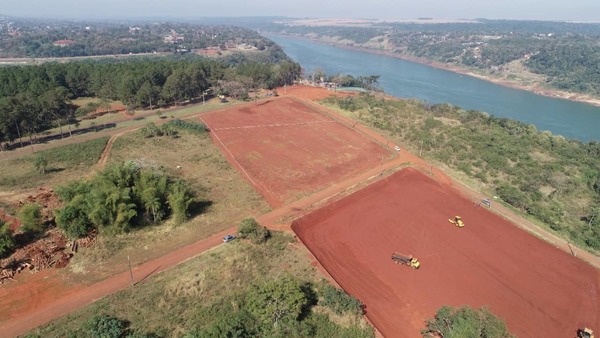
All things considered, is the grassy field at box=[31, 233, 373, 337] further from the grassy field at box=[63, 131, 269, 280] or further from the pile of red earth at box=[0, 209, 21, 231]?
the pile of red earth at box=[0, 209, 21, 231]

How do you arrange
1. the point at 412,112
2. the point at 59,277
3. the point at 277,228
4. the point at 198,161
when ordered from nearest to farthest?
the point at 59,277 → the point at 277,228 → the point at 198,161 → the point at 412,112

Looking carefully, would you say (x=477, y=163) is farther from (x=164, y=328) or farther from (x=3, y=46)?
(x=3, y=46)

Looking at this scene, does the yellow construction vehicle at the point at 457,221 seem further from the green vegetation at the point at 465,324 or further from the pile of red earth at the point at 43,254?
the pile of red earth at the point at 43,254

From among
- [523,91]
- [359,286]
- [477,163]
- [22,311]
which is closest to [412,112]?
[477,163]

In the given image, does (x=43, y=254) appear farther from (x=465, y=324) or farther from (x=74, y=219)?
(x=465, y=324)

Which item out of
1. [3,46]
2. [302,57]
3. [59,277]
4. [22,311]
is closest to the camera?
[22,311]

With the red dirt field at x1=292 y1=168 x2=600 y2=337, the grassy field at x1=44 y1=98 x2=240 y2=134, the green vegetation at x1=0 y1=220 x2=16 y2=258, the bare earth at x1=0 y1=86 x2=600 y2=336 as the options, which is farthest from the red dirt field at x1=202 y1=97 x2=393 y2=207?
the green vegetation at x1=0 y1=220 x2=16 y2=258
